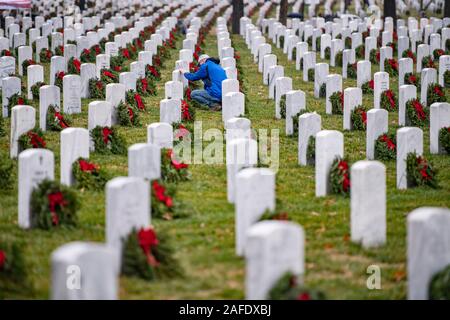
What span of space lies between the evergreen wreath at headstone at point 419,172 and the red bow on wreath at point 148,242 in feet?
16.0

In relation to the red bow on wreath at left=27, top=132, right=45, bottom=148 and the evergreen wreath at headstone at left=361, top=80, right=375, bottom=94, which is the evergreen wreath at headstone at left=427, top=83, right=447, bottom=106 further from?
the red bow on wreath at left=27, top=132, right=45, bottom=148

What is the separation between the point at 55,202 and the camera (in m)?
10.4

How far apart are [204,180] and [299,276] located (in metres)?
5.71

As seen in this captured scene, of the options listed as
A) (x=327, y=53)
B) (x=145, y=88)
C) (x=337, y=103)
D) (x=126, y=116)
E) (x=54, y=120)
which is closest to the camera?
(x=54, y=120)

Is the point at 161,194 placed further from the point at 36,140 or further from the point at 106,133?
the point at 106,133

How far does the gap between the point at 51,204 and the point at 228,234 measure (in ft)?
5.63

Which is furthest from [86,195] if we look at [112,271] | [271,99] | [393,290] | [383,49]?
[383,49]

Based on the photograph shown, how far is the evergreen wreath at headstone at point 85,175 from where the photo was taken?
1229 centimetres

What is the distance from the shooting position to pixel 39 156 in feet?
34.6

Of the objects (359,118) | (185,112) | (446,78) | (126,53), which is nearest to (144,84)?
(185,112)

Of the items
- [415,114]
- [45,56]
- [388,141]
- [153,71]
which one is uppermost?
[45,56]

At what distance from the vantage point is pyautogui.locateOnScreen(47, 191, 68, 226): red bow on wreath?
34.2 ft

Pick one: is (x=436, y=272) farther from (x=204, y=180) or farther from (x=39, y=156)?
(x=204, y=180)

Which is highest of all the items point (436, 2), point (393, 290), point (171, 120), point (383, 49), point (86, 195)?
point (436, 2)
